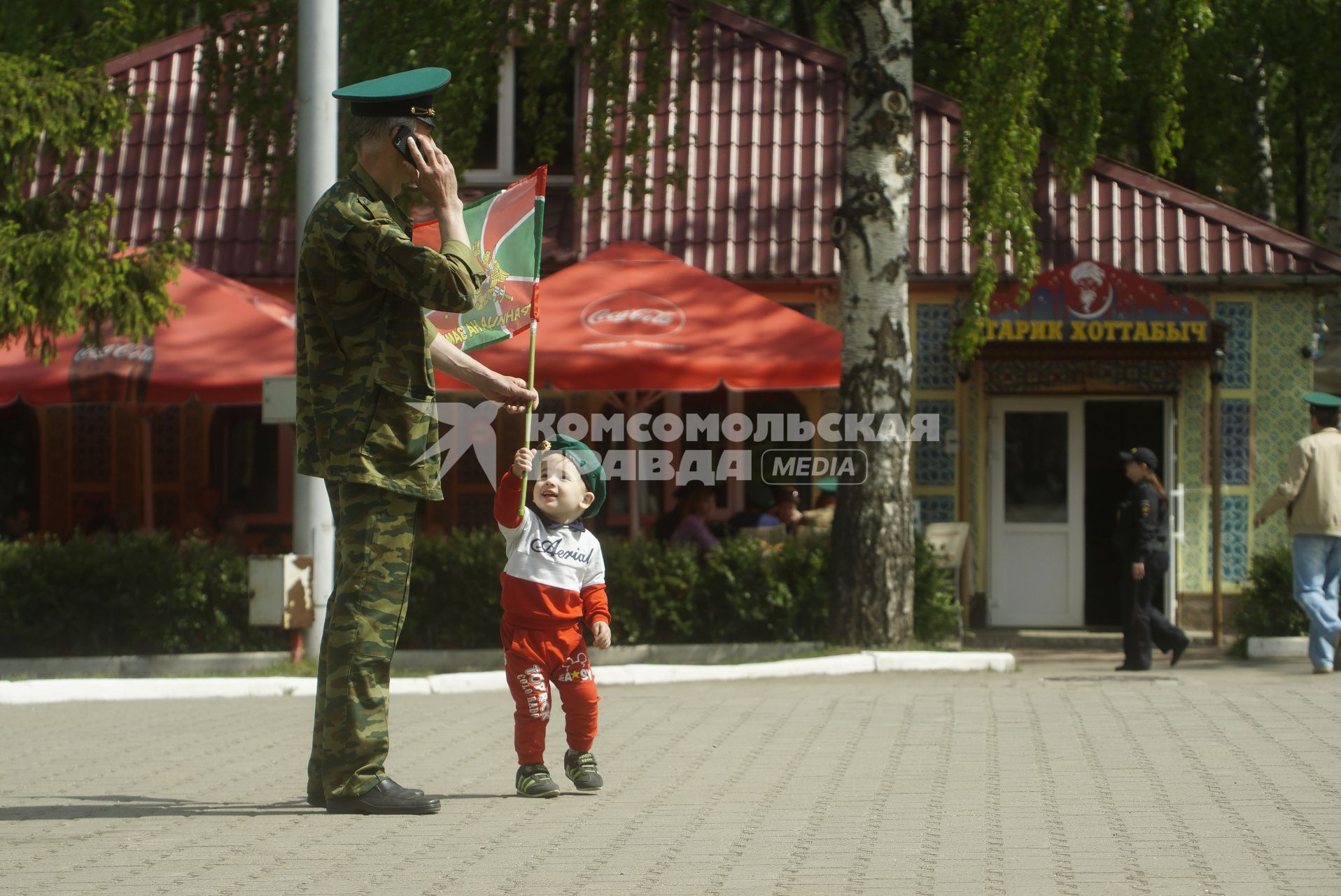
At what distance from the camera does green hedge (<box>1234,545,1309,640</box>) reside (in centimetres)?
1294

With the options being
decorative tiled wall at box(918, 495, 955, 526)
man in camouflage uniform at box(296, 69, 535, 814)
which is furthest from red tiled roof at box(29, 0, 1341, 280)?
man in camouflage uniform at box(296, 69, 535, 814)

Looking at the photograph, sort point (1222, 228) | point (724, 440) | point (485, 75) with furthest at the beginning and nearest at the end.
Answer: point (724, 440) → point (1222, 228) → point (485, 75)

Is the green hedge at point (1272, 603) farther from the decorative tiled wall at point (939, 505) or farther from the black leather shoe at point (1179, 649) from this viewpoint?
the decorative tiled wall at point (939, 505)

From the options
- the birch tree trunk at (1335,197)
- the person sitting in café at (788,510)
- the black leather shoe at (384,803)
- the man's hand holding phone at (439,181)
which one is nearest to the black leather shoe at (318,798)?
the black leather shoe at (384,803)

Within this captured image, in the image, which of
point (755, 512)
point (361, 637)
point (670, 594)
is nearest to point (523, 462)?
point (361, 637)

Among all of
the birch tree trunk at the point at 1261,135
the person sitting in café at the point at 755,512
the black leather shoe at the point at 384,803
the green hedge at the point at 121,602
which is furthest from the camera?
the birch tree trunk at the point at 1261,135

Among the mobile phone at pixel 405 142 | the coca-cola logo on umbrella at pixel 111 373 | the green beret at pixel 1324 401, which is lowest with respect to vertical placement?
the green beret at pixel 1324 401

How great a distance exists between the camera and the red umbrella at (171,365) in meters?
12.0

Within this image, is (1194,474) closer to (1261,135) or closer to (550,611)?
(1261,135)

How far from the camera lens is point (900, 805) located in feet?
19.5

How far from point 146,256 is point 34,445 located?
22.7 ft

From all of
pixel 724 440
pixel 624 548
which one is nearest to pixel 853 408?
pixel 624 548

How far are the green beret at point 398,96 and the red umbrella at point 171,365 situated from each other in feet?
21.3

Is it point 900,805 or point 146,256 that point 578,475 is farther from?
point 146,256
